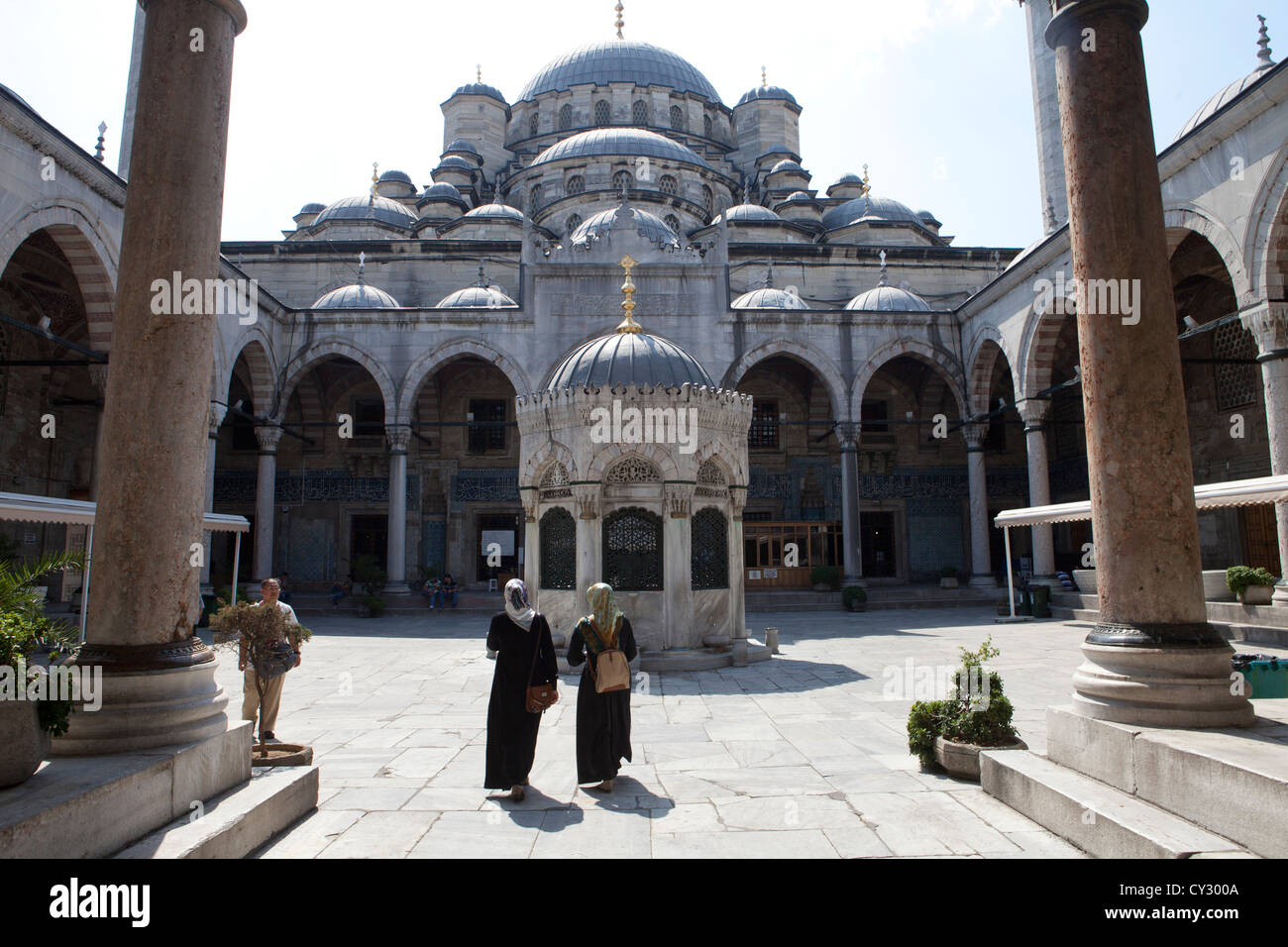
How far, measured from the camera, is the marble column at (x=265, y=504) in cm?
1673

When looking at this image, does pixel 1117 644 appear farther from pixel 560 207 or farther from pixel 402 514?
pixel 560 207

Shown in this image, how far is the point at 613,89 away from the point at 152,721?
31812mm

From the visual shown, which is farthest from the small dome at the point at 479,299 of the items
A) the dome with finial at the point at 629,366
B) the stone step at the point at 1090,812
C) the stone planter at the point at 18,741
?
the stone planter at the point at 18,741

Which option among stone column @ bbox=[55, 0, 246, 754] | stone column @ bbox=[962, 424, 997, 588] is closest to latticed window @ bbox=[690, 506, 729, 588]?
stone column @ bbox=[55, 0, 246, 754]

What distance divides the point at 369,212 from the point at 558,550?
20441mm

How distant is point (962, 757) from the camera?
410 cm

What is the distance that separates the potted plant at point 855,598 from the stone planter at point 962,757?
40.5ft

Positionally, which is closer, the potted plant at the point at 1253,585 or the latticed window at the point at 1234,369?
the potted plant at the point at 1253,585

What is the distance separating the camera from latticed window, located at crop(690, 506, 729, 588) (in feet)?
28.0

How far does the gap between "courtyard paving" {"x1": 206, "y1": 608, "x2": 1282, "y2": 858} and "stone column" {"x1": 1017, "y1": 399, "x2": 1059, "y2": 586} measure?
6859 mm

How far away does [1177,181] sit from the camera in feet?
37.2

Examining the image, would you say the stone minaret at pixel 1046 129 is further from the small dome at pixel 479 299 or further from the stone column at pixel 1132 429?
the stone column at pixel 1132 429

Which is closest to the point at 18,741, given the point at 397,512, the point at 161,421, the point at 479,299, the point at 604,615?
the point at 161,421

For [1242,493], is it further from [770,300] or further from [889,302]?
[770,300]
